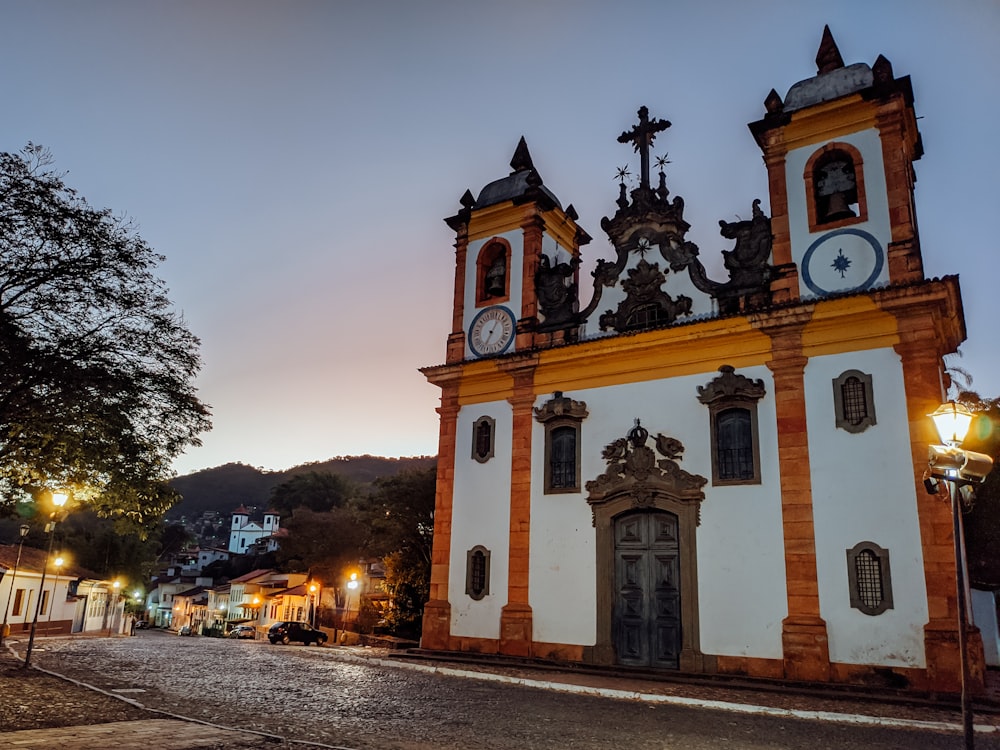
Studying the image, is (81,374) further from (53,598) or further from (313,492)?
(313,492)

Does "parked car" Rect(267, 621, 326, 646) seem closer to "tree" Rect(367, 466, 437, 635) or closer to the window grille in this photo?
"tree" Rect(367, 466, 437, 635)

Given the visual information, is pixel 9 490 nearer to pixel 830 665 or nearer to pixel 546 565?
pixel 546 565

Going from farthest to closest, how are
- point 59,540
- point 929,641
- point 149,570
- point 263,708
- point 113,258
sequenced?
point 149,570
point 59,540
point 113,258
point 929,641
point 263,708

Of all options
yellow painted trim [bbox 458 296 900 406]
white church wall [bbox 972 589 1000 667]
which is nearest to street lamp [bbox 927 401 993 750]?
yellow painted trim [bbox 458 296 900 406]

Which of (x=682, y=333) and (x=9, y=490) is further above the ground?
(x=682, y=333)

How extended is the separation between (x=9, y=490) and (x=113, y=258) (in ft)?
17.0

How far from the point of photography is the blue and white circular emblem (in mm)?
14891

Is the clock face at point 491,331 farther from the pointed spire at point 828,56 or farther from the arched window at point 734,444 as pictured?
the pointed spire at point 828,56

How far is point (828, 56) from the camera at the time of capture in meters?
17.5

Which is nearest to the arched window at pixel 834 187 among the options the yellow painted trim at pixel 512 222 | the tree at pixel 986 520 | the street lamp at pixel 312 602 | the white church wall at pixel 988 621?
the yellow painted trim at pixel 512 222

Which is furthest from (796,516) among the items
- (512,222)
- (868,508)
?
(512,222)

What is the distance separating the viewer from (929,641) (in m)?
12.4

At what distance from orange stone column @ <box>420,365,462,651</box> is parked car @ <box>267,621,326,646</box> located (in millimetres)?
12759

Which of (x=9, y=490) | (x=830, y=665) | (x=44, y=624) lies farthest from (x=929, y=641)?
(x=44, y=624)
